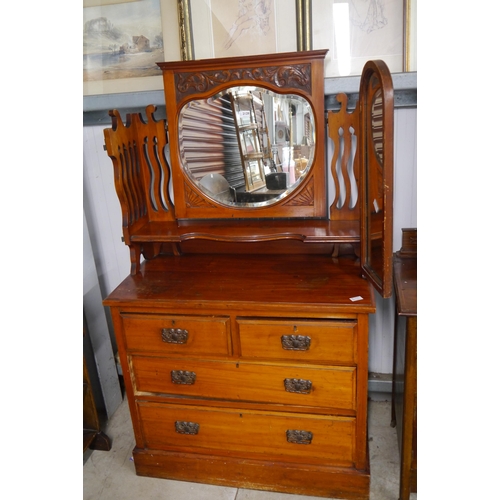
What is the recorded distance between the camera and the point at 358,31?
5.39 ft

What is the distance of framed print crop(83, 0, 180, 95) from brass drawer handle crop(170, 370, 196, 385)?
1130mm

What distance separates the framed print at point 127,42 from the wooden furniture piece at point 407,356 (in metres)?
1.18

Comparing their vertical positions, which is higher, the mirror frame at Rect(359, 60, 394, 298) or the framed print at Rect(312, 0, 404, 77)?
the framed print at Rect(312, 0, 404, 77)

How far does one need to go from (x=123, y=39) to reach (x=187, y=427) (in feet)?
5.07

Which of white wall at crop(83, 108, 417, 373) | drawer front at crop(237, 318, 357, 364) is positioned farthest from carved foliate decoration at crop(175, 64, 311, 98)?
drawer front at crop(237, 318, 357, 364)

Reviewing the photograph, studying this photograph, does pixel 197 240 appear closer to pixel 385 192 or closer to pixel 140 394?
pixel 140 394

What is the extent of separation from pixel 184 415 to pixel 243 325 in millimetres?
472

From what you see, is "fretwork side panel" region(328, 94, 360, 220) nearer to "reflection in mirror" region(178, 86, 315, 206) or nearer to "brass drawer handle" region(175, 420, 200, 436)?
"reflection in mirror" region(178, 86, 315, 206)

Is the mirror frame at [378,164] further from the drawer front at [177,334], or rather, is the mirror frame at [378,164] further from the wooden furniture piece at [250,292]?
the drawer front at [177,334]

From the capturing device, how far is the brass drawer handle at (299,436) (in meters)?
1.61

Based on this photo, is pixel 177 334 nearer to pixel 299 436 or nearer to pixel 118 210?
pixel 299 436

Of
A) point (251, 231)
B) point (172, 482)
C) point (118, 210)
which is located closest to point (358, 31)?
point (251, 231)

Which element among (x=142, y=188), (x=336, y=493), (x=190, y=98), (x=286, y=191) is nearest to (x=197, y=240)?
(x=142, y=188)

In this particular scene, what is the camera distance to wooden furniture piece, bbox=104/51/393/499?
1.50 meters
